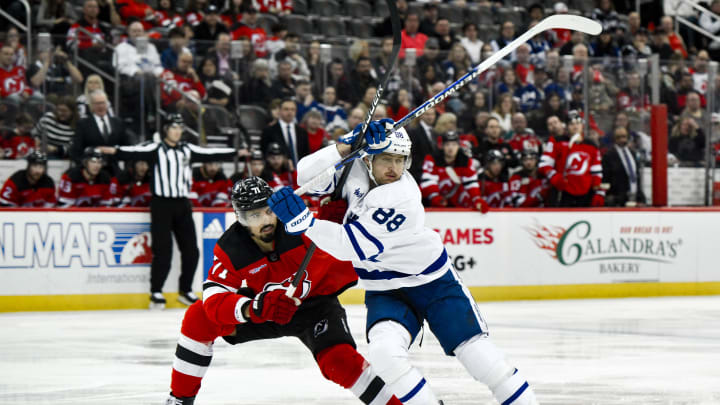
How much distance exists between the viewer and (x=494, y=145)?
10352 millimetres

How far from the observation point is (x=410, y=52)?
10117mm

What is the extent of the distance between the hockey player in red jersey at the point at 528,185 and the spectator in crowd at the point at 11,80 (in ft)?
15.3

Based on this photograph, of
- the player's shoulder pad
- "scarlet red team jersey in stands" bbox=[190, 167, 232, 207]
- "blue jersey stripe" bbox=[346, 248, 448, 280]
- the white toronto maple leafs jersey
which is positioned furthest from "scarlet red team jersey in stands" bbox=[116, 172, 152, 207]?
the player's shoulder pad

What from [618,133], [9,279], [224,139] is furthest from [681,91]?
[9,279]

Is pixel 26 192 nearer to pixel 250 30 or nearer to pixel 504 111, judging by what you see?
pixel 250 30

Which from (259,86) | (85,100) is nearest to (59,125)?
(85,100)

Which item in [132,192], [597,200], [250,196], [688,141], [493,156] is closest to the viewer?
[250,196]

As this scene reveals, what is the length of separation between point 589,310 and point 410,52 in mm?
2972

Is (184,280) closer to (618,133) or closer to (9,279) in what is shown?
(9,279)

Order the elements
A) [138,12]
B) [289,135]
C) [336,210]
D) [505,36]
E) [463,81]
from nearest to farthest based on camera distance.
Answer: [336,210]
[463,81]
[289,135]
[138,12]
[505,36]

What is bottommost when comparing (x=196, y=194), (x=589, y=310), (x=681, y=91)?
(x=589, y=310)

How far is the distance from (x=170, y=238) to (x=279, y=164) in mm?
1178

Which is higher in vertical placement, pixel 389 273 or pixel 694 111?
pixel 694 111

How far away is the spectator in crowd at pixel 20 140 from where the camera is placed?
902 cm
